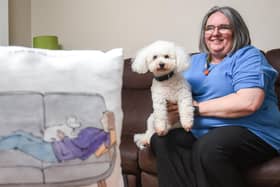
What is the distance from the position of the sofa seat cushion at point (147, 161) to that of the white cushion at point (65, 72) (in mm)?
1104

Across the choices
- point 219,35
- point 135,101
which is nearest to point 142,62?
point 219,35

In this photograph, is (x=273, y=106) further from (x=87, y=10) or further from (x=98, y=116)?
(x=87, y=10)

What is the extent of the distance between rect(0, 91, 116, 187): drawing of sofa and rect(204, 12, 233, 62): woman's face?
4.11 ft

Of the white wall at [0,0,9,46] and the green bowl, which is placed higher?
the white wall at [0,0,9,46]

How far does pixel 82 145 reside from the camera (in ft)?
2.19

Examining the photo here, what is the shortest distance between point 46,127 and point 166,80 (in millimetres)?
1146

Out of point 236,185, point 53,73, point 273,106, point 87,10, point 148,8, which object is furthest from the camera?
point 87,10

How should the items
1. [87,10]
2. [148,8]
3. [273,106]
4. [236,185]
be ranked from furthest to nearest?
[87,10] < [148,8] < [273,106] < [236,185]

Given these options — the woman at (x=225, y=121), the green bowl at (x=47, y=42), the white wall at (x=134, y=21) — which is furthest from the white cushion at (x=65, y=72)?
the green bowl at (x=47, y=42)

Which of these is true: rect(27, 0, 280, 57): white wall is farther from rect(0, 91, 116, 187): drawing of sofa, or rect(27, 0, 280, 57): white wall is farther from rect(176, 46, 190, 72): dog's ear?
rect(0, 91, 116, 187): drawing of sofa

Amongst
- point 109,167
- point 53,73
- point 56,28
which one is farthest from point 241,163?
point 56,28

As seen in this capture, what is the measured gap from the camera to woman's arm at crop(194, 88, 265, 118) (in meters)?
1.57

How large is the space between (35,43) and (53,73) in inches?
101

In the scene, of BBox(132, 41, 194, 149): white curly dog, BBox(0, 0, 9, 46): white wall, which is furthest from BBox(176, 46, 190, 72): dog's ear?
BBox(0, 0, 9, 46): white wall
